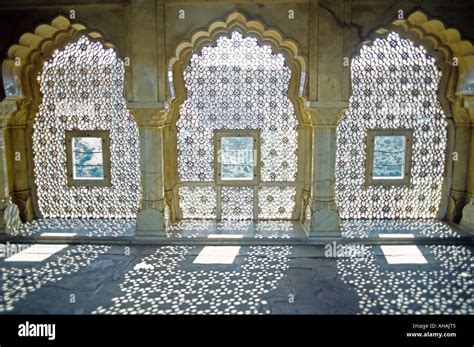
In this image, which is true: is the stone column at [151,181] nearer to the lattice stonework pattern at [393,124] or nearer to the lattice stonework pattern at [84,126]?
the lattice stonework pattern at [84,126]

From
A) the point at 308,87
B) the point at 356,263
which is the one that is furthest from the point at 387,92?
the point at 356,263

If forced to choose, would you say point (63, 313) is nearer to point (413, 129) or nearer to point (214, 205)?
point (214, 205)

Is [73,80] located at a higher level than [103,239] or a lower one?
higher

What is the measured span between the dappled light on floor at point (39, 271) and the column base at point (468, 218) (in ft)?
14.9

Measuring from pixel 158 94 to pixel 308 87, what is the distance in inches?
71.0

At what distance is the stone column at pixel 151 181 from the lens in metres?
6.18

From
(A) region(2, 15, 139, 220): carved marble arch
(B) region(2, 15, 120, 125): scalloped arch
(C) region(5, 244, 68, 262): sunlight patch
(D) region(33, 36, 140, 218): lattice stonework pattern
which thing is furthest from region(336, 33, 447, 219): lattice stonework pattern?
(C) region(5, 244, 68, 262): sunlight patch

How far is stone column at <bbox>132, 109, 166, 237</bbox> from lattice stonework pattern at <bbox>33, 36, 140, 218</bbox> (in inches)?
29.4

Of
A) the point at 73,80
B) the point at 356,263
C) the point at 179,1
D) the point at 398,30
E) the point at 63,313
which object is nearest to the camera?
the point at 63,313

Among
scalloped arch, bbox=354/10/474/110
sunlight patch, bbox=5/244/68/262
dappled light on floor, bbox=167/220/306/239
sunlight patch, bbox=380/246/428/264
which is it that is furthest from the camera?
dappled light on floor, bbox=167/220/306/239

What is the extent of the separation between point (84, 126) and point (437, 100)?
15.9ft

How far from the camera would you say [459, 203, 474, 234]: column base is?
20.6ft

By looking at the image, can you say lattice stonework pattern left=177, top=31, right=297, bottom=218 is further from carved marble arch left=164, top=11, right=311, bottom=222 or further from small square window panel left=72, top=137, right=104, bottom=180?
small square window panel left=72, top=137, right=104, bottom=180

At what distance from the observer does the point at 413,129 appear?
6.79 meters
